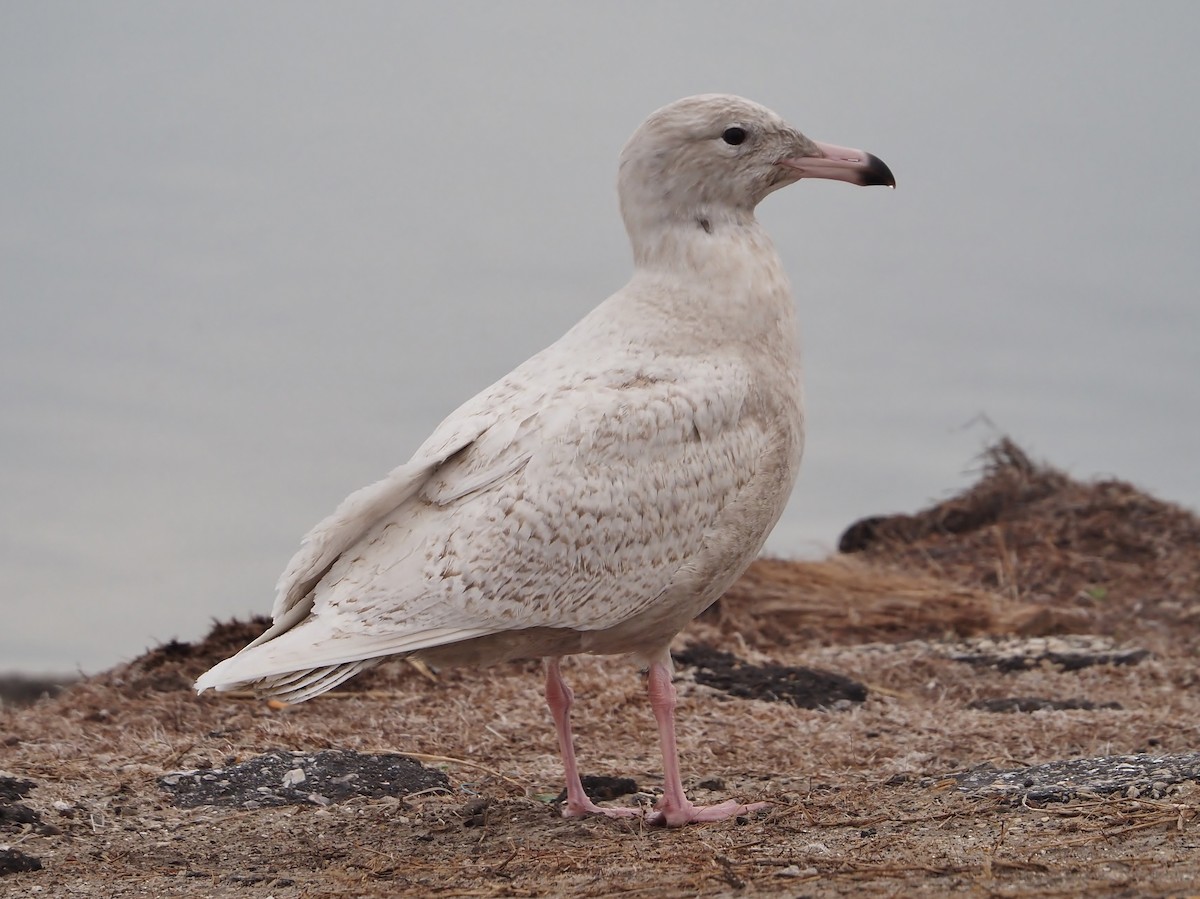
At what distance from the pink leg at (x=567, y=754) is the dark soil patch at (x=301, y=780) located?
3.02ft

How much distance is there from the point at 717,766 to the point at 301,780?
6.73 feet

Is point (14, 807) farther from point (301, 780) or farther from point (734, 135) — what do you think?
point (734, 135)

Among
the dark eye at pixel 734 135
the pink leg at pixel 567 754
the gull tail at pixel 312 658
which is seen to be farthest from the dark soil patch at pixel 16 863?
the dark eye at pixel 734 135

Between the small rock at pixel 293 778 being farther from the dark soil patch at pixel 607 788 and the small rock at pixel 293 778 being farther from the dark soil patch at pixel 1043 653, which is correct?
the dark soil patch at pixel 1043 653

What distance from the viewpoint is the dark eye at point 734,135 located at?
627 centimetres

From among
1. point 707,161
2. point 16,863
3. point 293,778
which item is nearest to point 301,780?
point 293,778

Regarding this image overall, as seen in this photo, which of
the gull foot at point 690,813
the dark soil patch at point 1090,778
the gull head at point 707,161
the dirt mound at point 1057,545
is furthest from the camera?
the dirt mound at point 1057,545

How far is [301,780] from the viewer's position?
22.6 feet

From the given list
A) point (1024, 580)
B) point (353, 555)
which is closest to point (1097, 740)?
point (353, 555)

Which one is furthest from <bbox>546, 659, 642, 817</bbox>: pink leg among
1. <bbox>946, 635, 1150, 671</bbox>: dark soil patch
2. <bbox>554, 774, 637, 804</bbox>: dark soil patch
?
<bbox>946, 635, 1150, 671</bbox>: dark soil patch

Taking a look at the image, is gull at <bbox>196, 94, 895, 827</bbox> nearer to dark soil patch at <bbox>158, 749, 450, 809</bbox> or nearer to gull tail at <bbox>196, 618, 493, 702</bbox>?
gull tail at <bbox>196, 618, 493, 702</bbox>

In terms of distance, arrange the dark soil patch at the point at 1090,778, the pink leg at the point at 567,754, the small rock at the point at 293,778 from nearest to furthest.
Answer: the dark soil patch at the point at 1090,778 → the pink leg at the point at 567,754 → the small rock at the point at 293,778

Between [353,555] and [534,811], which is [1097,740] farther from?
[353,555]

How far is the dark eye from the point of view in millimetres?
6273
